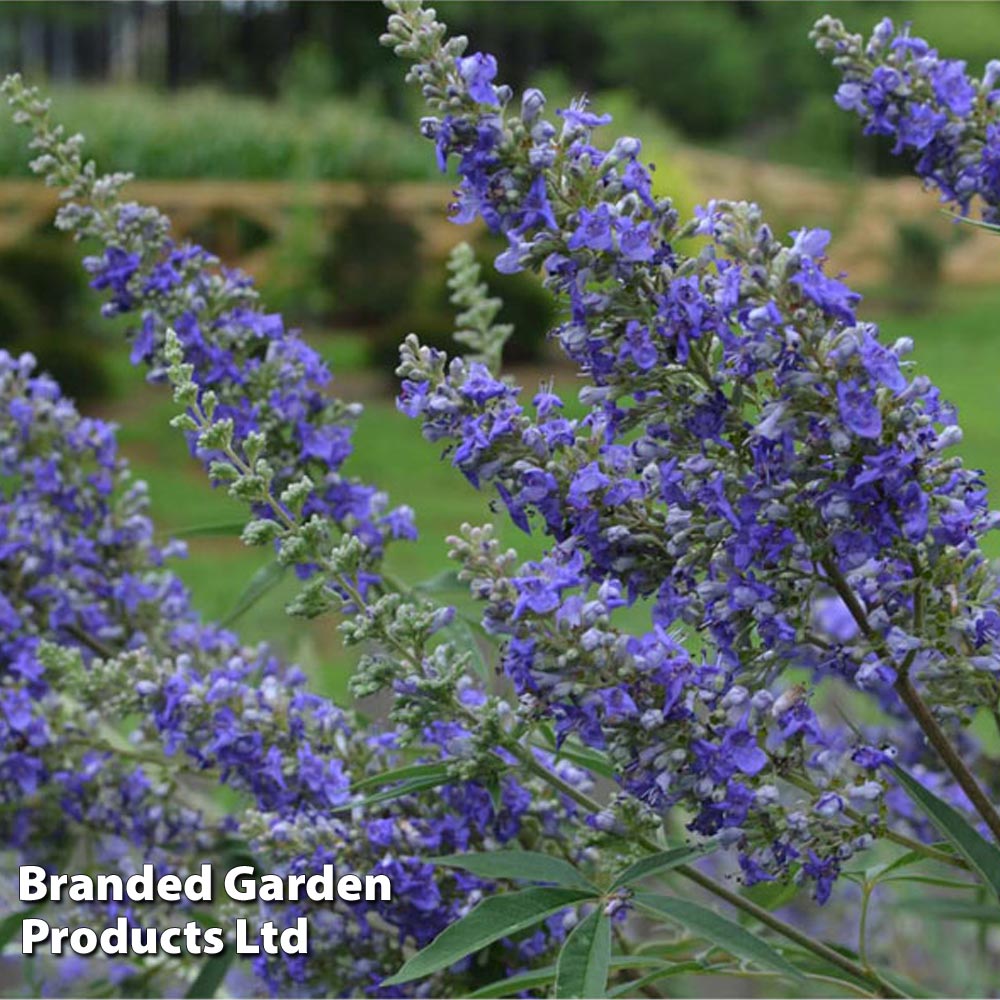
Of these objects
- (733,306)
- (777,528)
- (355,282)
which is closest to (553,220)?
(733,306)

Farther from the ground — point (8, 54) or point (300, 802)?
point (8, 54)

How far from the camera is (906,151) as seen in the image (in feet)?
5.96

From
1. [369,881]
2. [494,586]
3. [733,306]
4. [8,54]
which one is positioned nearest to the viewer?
[733,306]

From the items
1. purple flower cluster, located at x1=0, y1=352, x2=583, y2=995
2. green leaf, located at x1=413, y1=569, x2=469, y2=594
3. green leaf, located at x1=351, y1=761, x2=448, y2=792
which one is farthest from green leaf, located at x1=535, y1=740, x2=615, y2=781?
green leaf, located at x1=413, y1=569, x2=469, y2=594

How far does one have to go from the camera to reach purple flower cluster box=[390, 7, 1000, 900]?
4.25 feet

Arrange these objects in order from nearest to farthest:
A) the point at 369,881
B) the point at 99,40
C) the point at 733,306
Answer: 1. the point at 733,306
2. the point at 369,881
3. the point at 99,40

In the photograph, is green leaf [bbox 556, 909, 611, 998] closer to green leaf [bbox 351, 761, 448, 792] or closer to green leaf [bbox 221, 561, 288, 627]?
green leaf [bbox 351, 761, 448, 792]

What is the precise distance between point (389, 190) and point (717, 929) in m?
17.6

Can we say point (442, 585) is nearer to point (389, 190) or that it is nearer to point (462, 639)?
point (462, 639)

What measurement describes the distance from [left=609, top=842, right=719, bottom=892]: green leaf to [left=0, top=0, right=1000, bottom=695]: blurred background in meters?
2.31

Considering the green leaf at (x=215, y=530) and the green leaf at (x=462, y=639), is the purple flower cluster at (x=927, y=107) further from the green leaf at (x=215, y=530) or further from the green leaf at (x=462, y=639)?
the green leaf at (x=215, y=530)

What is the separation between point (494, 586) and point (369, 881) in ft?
1.47

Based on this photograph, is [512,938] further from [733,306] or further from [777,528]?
[733,306]

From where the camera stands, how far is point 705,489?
1.32 metres
